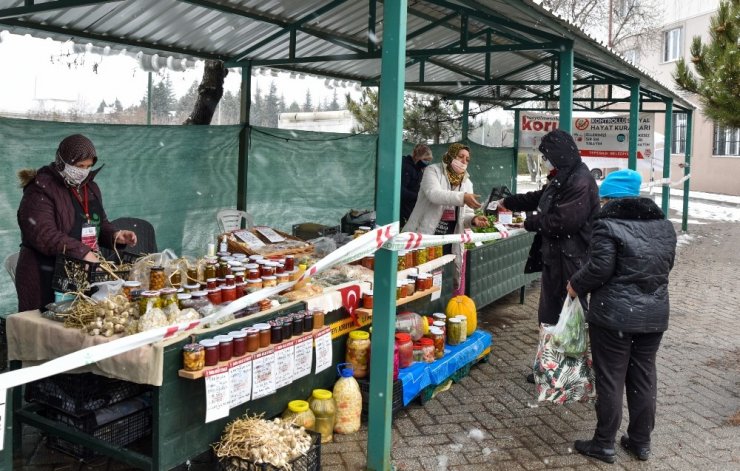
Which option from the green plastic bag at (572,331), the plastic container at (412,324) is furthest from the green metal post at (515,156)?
the green plastic bag at (572,331)

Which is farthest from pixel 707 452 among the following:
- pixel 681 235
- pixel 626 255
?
pixel 681 235

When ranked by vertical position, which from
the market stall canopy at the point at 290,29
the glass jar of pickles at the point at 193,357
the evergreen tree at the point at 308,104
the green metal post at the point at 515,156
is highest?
the evergreen tree at the point at 308,104

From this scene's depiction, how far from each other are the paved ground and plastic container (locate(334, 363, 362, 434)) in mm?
73

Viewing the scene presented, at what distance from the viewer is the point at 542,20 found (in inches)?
229

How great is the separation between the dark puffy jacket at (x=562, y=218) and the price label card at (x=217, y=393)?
8.65 ft

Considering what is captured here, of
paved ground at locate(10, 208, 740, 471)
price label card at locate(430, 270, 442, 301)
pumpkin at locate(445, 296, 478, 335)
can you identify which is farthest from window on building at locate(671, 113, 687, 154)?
price label card at locate(430, 270, 442, 301)

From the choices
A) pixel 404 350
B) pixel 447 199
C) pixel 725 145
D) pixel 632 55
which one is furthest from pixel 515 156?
pixel 632 55

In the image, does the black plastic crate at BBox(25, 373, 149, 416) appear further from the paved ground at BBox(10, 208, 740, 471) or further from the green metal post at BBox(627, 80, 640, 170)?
the green metal post at BBox(627, 80, 640, 170)

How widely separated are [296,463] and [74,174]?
2.24 metres

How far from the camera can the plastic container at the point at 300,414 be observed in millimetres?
4086

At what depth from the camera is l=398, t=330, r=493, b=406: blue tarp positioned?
4.75 meters

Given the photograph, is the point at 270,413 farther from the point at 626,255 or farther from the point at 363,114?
the point at 363,114

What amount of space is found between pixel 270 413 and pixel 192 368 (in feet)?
2.78

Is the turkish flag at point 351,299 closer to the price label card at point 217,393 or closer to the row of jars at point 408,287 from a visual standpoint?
the row of jars at point 408,287
